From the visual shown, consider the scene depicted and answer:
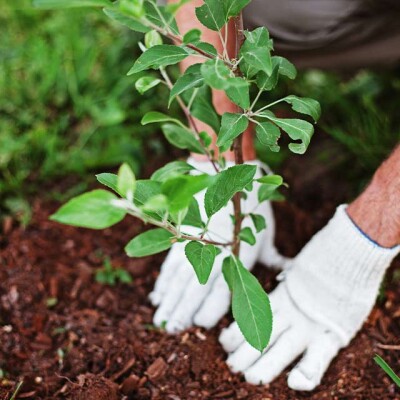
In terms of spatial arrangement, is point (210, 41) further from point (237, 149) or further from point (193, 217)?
point (193, 217)

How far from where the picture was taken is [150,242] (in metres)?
0.99

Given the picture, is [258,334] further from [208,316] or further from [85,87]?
[85,87]

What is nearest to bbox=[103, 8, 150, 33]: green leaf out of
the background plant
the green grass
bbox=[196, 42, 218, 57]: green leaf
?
the background plant

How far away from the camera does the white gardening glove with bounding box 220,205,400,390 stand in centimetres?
134

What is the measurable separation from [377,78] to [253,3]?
0.80 m

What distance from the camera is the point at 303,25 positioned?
5.50 feet

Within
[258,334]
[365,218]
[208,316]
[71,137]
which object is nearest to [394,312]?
[365,218]

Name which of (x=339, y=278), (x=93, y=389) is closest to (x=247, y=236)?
(x=339, y=278)

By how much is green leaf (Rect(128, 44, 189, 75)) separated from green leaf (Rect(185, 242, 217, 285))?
12.8 inches

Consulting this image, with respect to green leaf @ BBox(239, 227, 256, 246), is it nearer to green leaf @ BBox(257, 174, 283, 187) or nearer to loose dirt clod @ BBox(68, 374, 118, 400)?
green leaf @ BBox(257, 174, 283, 187)

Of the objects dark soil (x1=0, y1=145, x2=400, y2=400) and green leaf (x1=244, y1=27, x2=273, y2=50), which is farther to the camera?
dark soil (x1=0, y1=145, x2=400, y2=400)

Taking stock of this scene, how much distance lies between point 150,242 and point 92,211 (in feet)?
0.74

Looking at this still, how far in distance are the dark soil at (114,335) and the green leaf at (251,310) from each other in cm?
34

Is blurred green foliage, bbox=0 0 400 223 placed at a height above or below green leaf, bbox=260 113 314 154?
below
